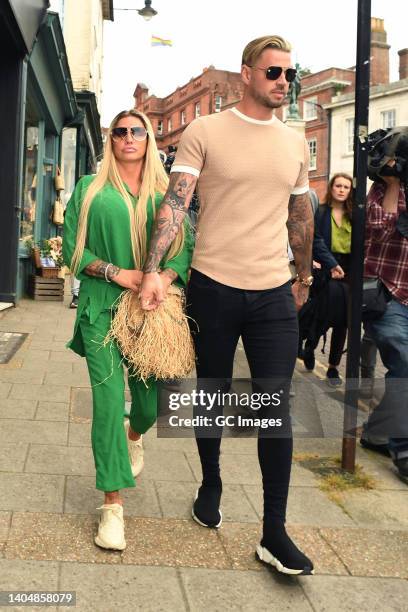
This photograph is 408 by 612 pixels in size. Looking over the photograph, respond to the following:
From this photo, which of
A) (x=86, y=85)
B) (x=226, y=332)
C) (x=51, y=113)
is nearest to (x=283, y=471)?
(x=226, y=332)

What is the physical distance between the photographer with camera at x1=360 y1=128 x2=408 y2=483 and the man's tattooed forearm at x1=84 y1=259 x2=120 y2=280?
1.95 metres

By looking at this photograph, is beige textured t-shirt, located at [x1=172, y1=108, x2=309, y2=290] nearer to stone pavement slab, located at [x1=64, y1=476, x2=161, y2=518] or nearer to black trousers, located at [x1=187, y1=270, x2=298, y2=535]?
black trousers, located at [x1=187, y1=270, x2=298, y2=535]

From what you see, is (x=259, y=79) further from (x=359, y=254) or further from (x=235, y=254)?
(x=359, y=254)

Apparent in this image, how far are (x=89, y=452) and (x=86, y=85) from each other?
1659 cm

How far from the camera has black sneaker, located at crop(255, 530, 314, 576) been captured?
2.75 metres

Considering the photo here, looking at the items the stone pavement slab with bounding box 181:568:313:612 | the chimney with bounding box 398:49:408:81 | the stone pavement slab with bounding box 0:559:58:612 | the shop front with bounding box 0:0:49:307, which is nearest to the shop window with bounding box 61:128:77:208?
the shop front with bounding box 0:0:49:307

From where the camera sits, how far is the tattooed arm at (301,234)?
323 centimetres

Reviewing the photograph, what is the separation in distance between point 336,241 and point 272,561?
406cm

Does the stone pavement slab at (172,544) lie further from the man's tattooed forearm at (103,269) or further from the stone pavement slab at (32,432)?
the stone pavement slab at (32,432)

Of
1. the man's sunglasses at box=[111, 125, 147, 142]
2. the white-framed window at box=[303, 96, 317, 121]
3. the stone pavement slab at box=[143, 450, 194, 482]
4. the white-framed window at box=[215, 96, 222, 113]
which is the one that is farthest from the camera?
the white-framed window at box=[215, 96, 222, 113]

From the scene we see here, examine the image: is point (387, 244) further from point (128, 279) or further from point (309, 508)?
point (128, 279)

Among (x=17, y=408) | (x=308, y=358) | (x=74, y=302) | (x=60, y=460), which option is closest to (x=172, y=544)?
(x=60, y=460)

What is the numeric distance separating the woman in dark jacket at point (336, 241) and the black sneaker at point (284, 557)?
3557 mm

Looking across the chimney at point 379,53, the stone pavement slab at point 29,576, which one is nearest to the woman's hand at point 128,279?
the stone pavement slab at point 29,576
